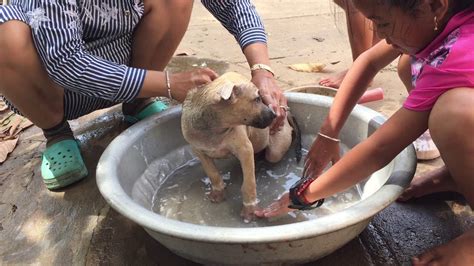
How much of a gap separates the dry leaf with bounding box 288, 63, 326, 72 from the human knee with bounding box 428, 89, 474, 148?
2171mm

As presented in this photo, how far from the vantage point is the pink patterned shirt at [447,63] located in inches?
65.2

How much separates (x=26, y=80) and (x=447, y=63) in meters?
1.96

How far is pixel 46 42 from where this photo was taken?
2285 millimetres

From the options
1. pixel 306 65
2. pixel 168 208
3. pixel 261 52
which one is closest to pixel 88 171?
pixel 168 208

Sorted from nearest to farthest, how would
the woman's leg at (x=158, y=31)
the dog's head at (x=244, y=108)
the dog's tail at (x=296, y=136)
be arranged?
the dog's head at (x=244, y=108), the dog's tail at (x=296, y=136), the woman's leg at (x=158, y=31)

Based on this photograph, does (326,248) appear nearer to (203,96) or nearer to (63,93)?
(203,96)

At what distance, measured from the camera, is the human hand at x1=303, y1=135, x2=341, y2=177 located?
93.4 inches

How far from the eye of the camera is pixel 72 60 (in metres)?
2.28

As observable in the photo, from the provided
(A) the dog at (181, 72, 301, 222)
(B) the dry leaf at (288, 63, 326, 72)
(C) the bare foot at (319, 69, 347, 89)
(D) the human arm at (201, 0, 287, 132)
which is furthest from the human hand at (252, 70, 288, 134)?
(B) the dry leaf at (288, 63, 326, 72)

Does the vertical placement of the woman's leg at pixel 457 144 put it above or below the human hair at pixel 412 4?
below

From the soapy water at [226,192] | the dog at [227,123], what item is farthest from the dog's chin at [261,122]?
the soapy water at [226,192]

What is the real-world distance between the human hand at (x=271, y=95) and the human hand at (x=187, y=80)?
255 millimetres

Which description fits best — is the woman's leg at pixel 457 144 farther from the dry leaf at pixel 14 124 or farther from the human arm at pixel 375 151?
the dry leaf at pixel 14 124

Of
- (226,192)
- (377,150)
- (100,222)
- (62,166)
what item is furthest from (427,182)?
(62,166)
